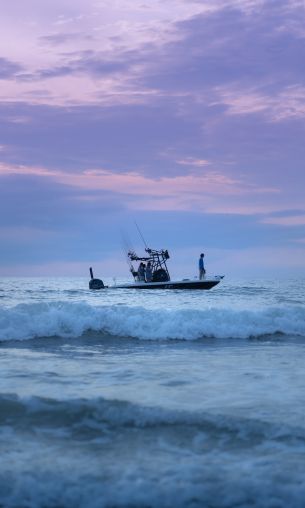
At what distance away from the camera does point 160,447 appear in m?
4.44

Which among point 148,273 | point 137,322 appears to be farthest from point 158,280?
point 137,322

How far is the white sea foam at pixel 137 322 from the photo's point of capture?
13.2 m

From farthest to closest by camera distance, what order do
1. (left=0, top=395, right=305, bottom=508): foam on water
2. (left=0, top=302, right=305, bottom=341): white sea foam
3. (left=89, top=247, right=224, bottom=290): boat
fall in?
(left=89, top=247, right=224, bottom=290): boat, (left=0, top=302, right=305, bottom=341): white sea foam, (left=0, top=395, right=305, bottom=508): foam on water

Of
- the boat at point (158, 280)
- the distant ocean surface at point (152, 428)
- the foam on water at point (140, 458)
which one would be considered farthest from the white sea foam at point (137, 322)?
the boat at point (158, 280)

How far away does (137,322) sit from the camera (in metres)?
13.8

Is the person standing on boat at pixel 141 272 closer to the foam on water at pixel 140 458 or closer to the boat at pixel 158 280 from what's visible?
the boat at pixel 158 280

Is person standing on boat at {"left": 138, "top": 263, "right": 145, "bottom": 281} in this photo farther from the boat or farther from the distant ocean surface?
the distant ocean surface

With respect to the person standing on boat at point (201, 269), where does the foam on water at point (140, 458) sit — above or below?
below

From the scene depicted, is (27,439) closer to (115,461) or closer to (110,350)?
(115,461)

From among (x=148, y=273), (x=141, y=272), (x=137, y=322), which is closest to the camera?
(x=137, y=322)

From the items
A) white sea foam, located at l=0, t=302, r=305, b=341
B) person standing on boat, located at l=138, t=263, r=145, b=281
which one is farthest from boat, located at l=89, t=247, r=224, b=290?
white sea foam, located at l=0, t=302, r=305, b=341

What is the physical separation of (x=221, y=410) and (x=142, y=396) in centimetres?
107

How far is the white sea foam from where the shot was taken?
13.2 meters

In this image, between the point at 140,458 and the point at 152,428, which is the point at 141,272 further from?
the point at 140,458
